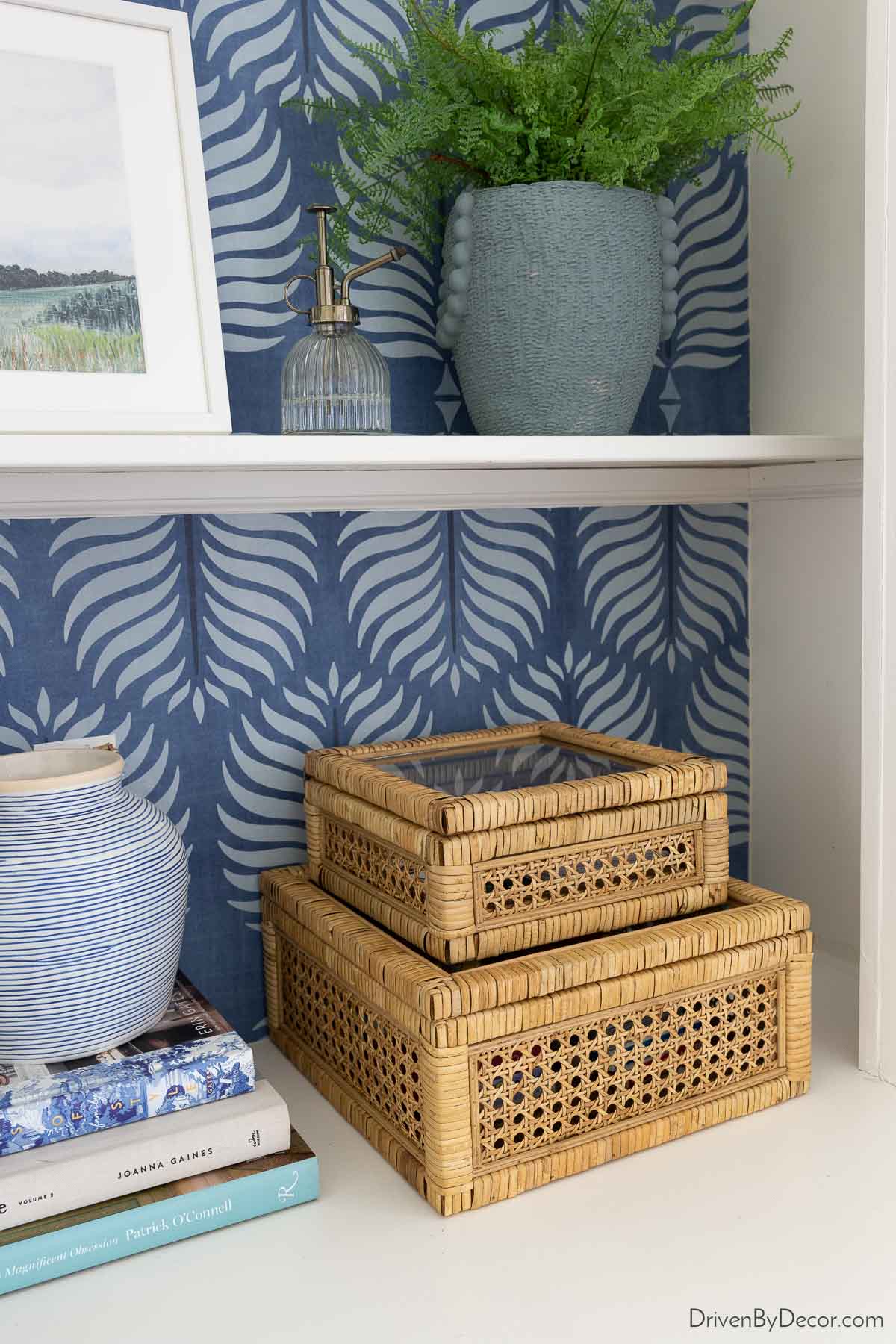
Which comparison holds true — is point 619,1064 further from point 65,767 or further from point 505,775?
point 65,767

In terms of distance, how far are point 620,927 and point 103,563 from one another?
545 millimetres

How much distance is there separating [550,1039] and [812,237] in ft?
2.92

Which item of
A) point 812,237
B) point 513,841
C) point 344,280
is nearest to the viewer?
point 513,841

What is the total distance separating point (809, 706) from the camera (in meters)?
1.33

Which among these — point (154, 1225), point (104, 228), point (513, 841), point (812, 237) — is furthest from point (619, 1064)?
point (812, 237)

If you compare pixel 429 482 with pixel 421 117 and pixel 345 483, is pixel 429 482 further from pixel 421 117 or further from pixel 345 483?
pixel 421 117

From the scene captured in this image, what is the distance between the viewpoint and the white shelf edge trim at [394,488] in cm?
100

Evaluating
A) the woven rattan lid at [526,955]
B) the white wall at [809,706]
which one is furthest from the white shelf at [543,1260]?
the white wall at [809,706]

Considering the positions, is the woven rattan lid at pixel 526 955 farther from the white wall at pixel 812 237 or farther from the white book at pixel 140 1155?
the white wall at pixel 812 237

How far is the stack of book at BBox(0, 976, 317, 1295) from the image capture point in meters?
0.77

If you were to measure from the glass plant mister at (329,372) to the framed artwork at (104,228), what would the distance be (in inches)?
3.7

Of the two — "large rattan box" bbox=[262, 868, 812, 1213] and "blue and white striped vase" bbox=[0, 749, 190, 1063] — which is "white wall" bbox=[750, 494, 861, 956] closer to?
"large rattan box" bbox=[262, 868, 812, 1213]

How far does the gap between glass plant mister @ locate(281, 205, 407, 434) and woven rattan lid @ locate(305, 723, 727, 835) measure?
0.97 feet

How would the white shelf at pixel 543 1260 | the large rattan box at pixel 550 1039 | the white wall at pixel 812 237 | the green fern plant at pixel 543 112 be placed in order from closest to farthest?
1. the white shelf at pixel 543 1260
2. the large rattan box at pixel 550 1039
3. the green fern plant at pixel 543 112
4. the white wall at pixel 812 237
